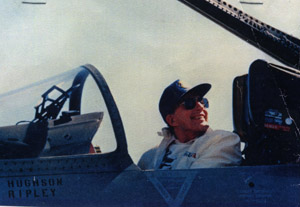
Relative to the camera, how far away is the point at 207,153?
2.43m

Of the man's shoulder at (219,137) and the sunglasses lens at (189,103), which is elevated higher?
the sunglasses lens at (189,103)

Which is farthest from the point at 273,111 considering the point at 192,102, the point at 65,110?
the point at 65,110

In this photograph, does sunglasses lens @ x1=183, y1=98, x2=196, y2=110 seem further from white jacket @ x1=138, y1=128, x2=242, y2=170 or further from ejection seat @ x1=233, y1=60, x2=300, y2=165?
ejection seat @ x1=233, y1=60, x2=300, y2=165

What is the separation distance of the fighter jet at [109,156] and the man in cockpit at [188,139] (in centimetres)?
17

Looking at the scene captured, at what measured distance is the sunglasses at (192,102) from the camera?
106 inches

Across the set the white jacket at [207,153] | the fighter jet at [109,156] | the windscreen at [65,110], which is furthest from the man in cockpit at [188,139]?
the windscreen at [65,110]

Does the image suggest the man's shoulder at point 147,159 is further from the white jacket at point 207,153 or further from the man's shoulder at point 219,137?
the man's shoulder at point 219,137

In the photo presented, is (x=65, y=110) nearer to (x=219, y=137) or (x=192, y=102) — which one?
(x=192, y=102)

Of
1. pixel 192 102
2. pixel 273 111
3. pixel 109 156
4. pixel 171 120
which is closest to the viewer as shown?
pixel 109 156

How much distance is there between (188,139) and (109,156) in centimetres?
89

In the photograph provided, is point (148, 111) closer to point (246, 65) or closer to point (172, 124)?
point (172, 124)

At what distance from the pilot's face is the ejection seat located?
43cm

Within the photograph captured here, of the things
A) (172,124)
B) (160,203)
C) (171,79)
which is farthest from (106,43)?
(160,203)

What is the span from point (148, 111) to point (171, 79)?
1.00 ft
